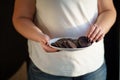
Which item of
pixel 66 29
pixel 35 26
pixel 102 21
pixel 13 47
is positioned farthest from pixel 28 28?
pixel 13 47

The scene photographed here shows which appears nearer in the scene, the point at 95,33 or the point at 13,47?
the point at 95,33

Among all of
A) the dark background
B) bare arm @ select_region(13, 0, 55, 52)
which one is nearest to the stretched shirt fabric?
bare arm @ select_region(13, 0, 55, 52)

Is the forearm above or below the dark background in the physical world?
above

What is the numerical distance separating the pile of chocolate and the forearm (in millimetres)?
61

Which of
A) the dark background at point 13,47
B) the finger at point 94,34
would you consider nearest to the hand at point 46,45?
the finger at point 94,34

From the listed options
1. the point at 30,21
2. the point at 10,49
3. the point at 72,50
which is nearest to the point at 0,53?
the point at 10,49

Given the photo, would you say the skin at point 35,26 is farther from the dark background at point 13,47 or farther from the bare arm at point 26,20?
the dark background at point 13,47

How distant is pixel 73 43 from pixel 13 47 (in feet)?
2.13

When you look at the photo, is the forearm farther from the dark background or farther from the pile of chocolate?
the dark background

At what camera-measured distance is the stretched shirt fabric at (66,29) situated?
94 cm

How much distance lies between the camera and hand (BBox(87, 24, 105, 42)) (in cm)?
91

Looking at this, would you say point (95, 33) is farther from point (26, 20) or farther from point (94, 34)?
point (26, 20)

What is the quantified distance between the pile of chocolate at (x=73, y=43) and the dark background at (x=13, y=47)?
493 mm

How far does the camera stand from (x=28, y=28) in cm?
95
